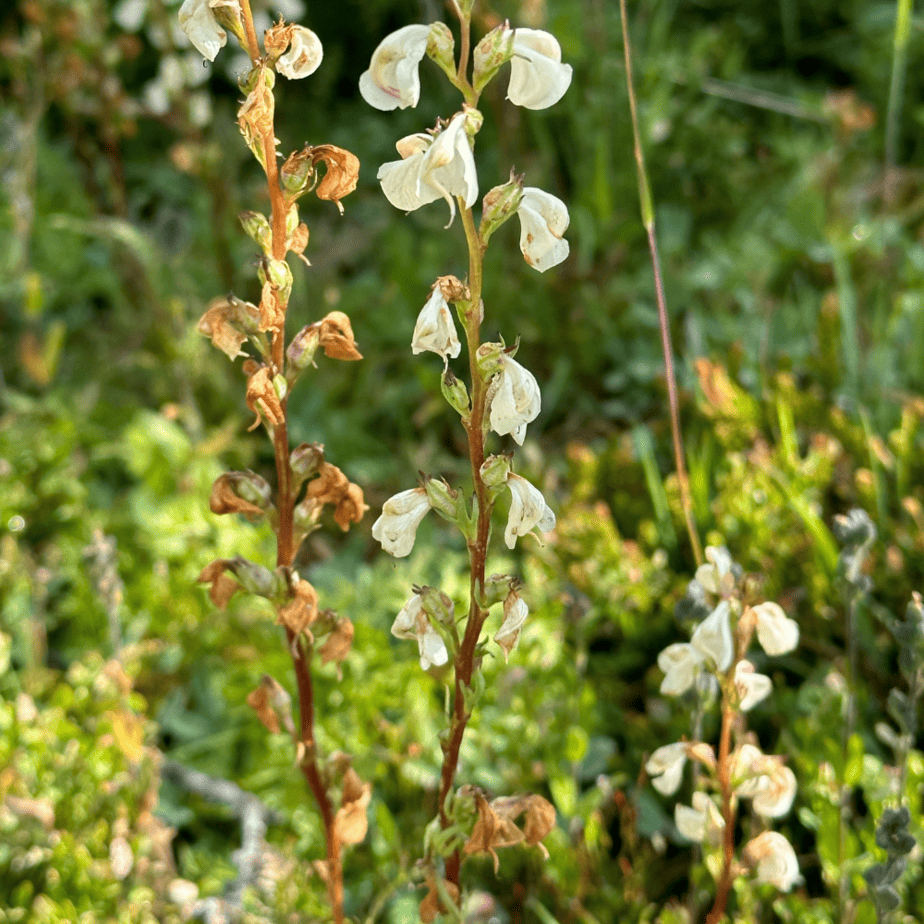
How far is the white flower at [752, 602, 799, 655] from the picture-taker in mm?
1127

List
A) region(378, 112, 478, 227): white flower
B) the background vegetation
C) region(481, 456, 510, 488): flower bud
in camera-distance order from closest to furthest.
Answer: region(378, 112, 478, 227): white flower, region(481, 456, 510, 488): flower bud, the background vegetation

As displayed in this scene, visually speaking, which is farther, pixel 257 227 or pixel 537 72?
pixel 257 227

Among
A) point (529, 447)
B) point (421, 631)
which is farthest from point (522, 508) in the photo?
point (529, 447)

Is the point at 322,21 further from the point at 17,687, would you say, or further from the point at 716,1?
the point at 17,687

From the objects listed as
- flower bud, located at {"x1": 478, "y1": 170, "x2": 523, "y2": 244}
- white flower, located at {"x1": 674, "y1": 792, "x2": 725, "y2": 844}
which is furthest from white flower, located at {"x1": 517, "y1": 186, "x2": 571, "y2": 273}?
white flower, located at {"x1": 674, "y1": 792, "x2": 725, "y2": 844}

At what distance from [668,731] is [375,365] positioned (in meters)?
1.43

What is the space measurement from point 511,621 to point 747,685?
1.23 ft

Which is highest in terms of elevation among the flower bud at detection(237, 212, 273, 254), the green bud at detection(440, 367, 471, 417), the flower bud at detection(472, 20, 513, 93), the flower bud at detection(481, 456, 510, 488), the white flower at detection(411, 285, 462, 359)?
the flower bud at detection(472, 20, 513, 93)

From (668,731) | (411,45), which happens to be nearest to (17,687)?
(668,731)

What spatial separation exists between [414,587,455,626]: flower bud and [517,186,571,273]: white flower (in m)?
0.34

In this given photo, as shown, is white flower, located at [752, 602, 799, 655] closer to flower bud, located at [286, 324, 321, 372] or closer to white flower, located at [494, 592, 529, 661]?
white flower, located at [494, 592, 529, 661]

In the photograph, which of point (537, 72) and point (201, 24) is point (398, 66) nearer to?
point (537, 72)

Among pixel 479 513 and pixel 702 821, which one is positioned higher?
pixel 479 513

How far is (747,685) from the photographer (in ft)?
3.83
